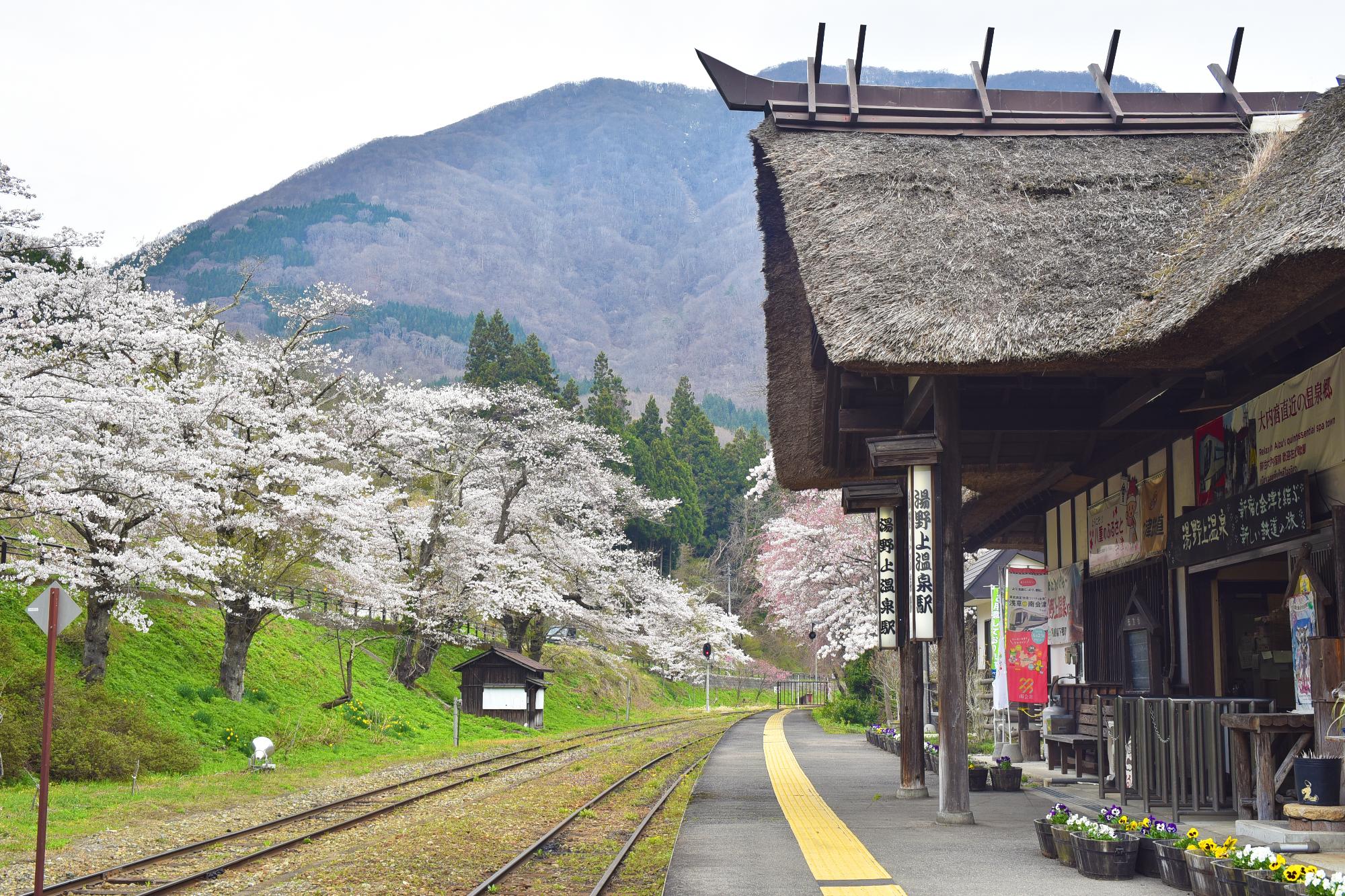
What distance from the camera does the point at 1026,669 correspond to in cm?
1441

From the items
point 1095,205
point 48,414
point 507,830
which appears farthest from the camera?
point 48,414

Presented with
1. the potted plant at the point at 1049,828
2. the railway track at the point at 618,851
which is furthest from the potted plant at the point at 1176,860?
the railway track at the point at 618,851

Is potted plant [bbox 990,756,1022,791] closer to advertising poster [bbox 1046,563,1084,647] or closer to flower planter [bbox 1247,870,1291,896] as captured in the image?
advertising poster [bbox 1046,563,1084,647]

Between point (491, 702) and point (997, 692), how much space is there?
20309 millimetres

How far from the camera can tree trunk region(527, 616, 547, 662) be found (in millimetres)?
37844

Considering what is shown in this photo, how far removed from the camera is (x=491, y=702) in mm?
32469

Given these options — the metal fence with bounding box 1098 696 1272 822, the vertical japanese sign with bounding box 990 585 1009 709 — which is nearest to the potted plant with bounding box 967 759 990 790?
the vertical japanese sign with bounding box 990 585 1009 709

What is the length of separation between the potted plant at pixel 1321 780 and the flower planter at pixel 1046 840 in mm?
1603

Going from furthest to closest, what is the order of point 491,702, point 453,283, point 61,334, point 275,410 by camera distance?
point 453,283
point 491,702
point 275,410
point 61,334

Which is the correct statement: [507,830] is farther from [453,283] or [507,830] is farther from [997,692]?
[453,283]

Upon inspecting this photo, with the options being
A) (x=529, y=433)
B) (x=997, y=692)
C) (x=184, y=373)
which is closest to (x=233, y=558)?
(x=184, y=373)

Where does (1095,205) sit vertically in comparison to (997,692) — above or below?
above

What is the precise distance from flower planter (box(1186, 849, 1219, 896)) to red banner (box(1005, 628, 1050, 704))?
8.18 m

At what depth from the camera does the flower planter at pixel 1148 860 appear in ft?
22.5
